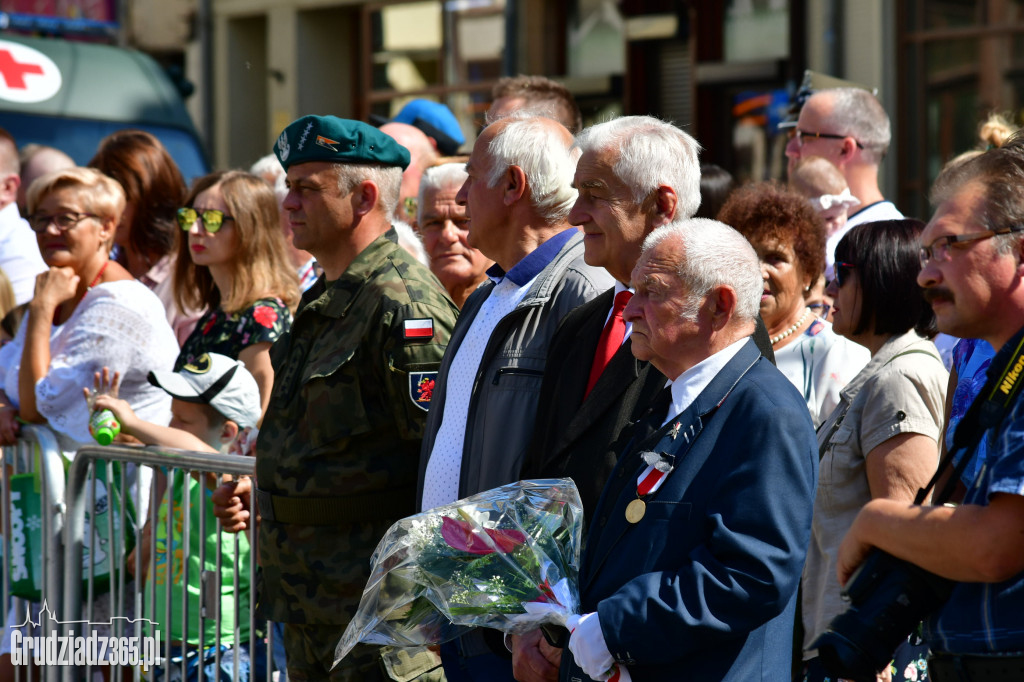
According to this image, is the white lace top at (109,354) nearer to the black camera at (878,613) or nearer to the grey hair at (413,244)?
the grey hair at (413,244)

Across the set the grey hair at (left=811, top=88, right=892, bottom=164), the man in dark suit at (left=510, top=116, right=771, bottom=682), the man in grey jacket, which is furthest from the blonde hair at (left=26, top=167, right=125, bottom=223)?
the grey hair at (left=811, top=88, right=892, bottom=164)

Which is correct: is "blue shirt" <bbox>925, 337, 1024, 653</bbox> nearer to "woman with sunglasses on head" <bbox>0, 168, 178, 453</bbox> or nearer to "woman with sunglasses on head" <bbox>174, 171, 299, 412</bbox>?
"woman with sunglasses on head" <bbox>174, 171, 299, 412</bbox>

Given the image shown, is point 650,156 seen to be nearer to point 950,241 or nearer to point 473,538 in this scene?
point 950,241

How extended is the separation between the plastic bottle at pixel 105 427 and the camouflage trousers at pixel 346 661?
3.98 ft

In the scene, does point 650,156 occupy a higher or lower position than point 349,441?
higher

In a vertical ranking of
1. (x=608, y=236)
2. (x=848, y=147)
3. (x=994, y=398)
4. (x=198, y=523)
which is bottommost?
(x=198, y=523)

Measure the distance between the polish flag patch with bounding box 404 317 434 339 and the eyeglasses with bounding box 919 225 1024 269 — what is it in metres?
1.60

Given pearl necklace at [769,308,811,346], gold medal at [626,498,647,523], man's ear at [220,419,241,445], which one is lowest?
man's ear at [220,419,241,445]

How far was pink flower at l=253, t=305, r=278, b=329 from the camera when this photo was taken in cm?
477

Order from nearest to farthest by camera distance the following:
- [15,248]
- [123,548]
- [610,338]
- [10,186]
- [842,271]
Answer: [610,338]
[842,271]
[123,548]
[15,248]
[10,186]

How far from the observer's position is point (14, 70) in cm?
948

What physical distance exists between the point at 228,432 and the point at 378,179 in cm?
114

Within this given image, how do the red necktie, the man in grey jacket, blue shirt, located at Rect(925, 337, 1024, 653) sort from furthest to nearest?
the man in grey jacket → the red necktie → blue shirt, located at Rect(925, 337, 1024, 653)

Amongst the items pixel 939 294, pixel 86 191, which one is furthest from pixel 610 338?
pixel 86 191
